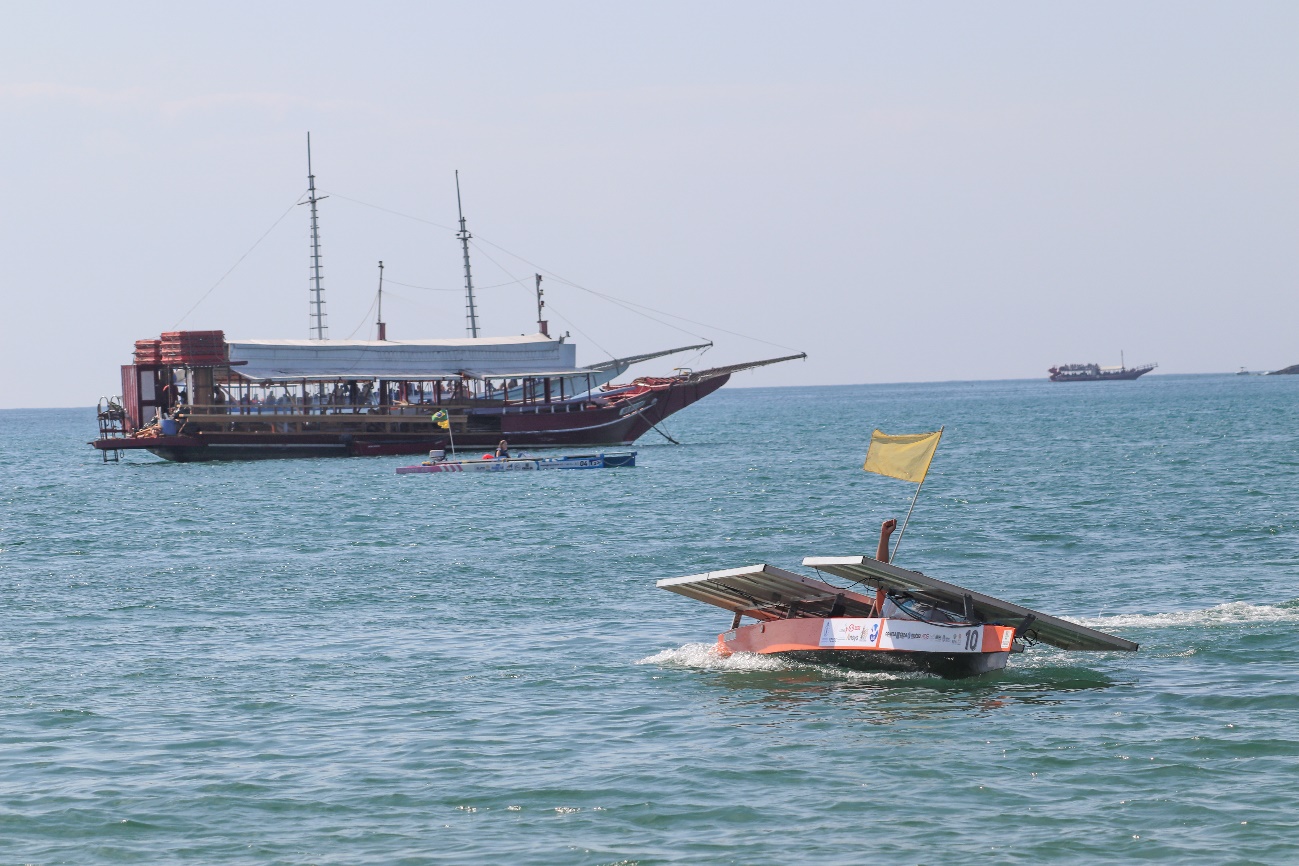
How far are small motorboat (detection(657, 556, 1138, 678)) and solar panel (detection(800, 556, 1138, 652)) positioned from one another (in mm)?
13

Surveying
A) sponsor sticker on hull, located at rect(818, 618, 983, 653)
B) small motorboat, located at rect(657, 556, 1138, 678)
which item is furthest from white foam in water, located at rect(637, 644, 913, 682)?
sponsor sticker on hull, located at rect(818, 618, 983, 653)

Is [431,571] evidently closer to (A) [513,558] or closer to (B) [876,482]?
(A) [513,558]

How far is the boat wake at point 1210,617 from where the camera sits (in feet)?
74.0

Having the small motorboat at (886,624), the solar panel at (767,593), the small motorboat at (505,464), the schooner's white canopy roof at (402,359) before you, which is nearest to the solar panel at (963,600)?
the small motorboat at (886,624)

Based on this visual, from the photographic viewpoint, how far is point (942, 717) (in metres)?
17.2

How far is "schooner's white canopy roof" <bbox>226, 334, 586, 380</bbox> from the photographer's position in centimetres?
8081

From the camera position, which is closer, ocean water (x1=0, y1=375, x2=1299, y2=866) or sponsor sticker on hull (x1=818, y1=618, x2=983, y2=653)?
ocean water (x1=0, y1=375, x2=1299, y2=866)

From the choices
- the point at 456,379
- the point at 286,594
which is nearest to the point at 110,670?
the point at 286,594

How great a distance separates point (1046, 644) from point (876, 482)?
1571 inches

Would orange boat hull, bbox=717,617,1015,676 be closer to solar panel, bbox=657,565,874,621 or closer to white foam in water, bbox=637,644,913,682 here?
white foam in water, bbox=637,644,913,682

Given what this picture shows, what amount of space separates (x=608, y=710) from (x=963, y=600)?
→ 4698mm

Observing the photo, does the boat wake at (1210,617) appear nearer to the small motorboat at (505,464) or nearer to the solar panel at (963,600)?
the solar panel at (963,600)

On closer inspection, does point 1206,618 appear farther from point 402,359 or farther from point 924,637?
point 402,359

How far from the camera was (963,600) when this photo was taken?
19.0 metres
